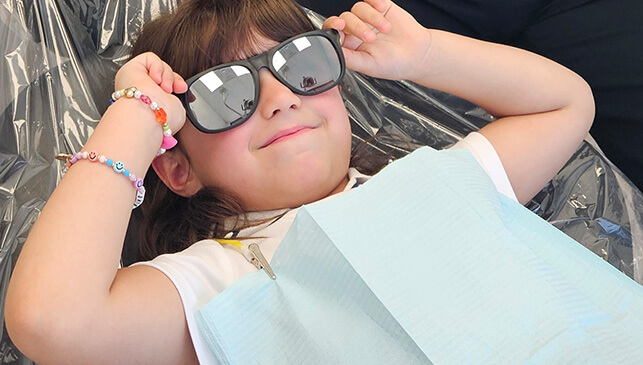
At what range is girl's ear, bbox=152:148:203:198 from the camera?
3.88 feet

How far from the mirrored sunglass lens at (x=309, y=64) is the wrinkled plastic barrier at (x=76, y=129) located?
1.23 feet

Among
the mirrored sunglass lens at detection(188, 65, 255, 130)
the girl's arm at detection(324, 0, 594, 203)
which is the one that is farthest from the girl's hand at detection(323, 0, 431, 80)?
the mirrored sunglass lens at detection(188, 65, 255, 130)

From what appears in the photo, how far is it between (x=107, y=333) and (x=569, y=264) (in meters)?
0.62

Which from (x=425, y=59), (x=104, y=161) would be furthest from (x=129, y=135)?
(x=425, y=59)

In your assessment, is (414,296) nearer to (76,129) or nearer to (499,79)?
(499,79)

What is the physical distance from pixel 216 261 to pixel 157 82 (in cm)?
26

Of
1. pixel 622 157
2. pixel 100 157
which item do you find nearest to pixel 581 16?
pixel 622 157

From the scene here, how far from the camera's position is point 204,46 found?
1.12m

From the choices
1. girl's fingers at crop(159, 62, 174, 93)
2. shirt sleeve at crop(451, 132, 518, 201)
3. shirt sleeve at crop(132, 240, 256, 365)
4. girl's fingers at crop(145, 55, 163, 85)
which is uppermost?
girl's fingers at crop(145, 55, 163, 85)

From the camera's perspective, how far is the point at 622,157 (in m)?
→ 1.42

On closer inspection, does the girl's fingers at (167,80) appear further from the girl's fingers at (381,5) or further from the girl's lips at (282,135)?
the girl's fingers at (381,5)

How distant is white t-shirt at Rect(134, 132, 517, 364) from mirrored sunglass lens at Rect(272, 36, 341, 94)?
164mm

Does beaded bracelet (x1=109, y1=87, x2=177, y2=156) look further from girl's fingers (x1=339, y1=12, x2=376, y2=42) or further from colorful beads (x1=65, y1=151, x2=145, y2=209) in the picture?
girl's fingers (x1=339, y1=12, x2=376, y2=42)

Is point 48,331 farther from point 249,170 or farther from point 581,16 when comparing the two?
point 581,16
